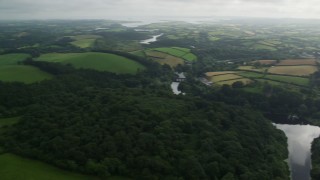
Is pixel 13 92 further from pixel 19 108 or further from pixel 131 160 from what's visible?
pixel 131 160

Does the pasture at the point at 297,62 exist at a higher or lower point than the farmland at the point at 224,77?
higher

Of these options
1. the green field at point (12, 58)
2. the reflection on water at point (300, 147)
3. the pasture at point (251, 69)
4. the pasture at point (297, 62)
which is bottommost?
the reflection on water at point (300, 147)

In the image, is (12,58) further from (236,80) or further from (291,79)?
(291,79)

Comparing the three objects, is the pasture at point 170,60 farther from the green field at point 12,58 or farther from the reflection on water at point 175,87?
the green field at point 12,58

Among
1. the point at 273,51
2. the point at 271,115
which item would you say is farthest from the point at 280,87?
the point at 273,51

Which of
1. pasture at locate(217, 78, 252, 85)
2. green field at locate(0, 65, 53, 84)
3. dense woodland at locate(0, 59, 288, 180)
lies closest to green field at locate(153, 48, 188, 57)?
pasture at locate(217, 78, 252, 85)

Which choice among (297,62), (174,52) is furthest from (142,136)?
(174,52)

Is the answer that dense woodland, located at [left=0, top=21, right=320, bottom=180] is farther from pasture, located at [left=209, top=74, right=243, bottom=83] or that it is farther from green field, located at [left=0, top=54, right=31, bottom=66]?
green field, located at [left=0, top=54, right=31, bottom=66]

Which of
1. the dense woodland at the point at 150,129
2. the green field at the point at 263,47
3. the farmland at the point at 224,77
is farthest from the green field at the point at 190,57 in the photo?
the dense woodland at the point at 150,129
